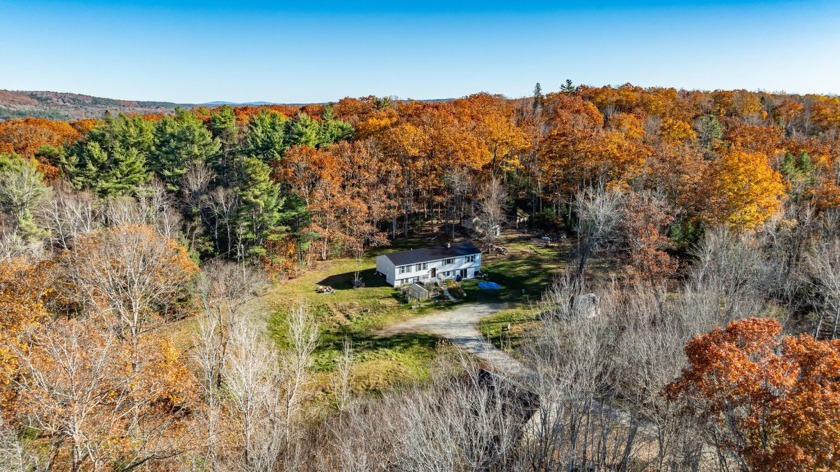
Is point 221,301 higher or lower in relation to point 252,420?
higher

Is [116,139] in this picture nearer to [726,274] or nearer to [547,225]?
[547,225]

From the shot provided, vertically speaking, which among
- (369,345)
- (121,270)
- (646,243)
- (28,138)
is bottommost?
(369,345)

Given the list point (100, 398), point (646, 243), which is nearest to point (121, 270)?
point (100, 398)

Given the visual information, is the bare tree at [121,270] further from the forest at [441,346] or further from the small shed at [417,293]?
the small shed at [417,293]

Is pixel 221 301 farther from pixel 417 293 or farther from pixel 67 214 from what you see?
pixel 417 293

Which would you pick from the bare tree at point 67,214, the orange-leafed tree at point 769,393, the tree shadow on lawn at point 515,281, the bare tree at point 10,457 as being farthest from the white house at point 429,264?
the orange-leafed tree at point 769,393
